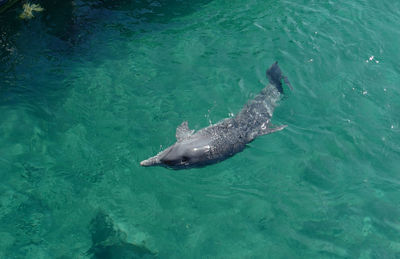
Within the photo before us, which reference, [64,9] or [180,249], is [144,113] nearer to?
[180,249]

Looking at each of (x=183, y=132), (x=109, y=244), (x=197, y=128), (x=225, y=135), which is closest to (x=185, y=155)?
(x=225, y=135)

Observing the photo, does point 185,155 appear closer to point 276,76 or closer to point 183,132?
point 183,132

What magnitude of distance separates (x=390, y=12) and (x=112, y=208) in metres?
12.5

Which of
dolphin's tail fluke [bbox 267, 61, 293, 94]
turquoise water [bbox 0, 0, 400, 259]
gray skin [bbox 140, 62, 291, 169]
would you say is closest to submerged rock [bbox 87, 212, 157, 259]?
turquoise water [bbox 0, 0, 400, 259]

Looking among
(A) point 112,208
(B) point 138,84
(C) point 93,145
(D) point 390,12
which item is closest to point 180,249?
(A) point 112,208

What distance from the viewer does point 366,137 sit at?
30.9 feet

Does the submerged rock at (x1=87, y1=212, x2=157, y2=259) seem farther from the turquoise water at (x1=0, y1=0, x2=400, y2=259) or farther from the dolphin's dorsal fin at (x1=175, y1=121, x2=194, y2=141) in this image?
the dolphin's dorsal fin at (x1=175, y1=121, x2=194, y2=141)

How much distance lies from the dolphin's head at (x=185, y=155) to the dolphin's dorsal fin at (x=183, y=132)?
1.88 feet

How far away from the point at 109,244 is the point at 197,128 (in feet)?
11.5

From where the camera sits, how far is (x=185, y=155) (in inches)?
284

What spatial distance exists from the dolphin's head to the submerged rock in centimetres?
167

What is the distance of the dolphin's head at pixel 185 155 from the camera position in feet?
23.7

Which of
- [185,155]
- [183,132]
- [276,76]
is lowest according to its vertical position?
[183,132]

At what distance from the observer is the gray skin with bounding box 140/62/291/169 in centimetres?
732
